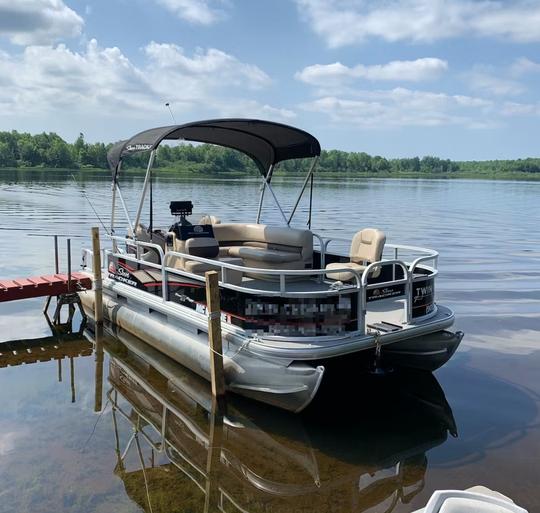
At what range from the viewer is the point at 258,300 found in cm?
573

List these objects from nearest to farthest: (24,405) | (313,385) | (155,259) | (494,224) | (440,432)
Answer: (313,385) → (440,432) → (24,405) → (155,259) → (494,224)

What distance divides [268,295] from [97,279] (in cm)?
408

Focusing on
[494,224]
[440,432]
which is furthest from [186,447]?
[494,224]

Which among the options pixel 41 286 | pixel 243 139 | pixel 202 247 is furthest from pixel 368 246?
pixel 41 286

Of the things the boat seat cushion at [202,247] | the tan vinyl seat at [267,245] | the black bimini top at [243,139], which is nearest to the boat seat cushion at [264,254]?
the tan vinyl seat at [267,245]

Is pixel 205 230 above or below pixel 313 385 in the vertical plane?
above

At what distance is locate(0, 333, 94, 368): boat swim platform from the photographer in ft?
25.6

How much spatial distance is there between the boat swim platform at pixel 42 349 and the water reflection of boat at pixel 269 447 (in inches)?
47.2

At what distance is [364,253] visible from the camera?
7.23 meters

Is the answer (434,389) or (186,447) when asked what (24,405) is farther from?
(434,389)

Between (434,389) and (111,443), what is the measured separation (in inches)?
150

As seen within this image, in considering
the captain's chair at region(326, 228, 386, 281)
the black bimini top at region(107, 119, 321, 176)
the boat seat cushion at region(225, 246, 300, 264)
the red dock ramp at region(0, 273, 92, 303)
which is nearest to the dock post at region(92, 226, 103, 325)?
the red dock ramp at region(0, 273, 92, 303)

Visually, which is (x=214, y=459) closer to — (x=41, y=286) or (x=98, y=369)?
(x=98, y=369)

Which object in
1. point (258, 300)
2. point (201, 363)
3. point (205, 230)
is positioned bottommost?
point (201, 363)
